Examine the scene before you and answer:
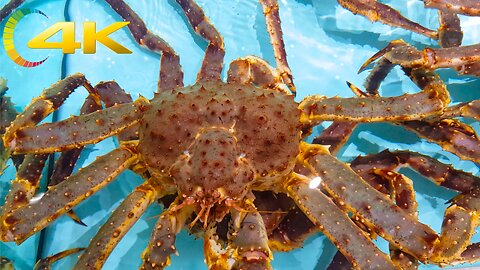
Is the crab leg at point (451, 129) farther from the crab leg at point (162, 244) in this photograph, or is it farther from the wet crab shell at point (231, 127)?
the crab leg at point (162, 244)

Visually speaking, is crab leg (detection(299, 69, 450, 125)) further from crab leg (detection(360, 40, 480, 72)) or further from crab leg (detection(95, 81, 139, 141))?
crab leg (detection(95, 81, 139, 141))

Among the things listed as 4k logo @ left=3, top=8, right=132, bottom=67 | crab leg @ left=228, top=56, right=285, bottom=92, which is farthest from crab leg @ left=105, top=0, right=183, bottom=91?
crab leg @ left=228, top=56, right=285, bottom=92

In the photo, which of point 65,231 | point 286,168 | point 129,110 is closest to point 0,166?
point 65,231

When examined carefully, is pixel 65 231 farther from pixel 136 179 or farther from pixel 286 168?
pixel 286 168

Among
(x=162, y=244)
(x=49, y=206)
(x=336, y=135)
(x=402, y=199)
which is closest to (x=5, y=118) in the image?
(x=49, y=206)

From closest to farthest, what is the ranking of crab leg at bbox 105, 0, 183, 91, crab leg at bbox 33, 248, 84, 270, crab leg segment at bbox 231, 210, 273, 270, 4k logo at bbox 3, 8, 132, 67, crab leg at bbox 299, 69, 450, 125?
crab leg segment at bbox 231, 210, 273, 270, crab leg at bbox 299, 69, 450, 125, crab leg at bbox 33, 248, 84, 270, crab leg at bbox 105, 0, 183, 91, 4k logo at bbox 3, 8, 132, 67

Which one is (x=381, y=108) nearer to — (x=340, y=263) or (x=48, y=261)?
(x=340, y=263)
